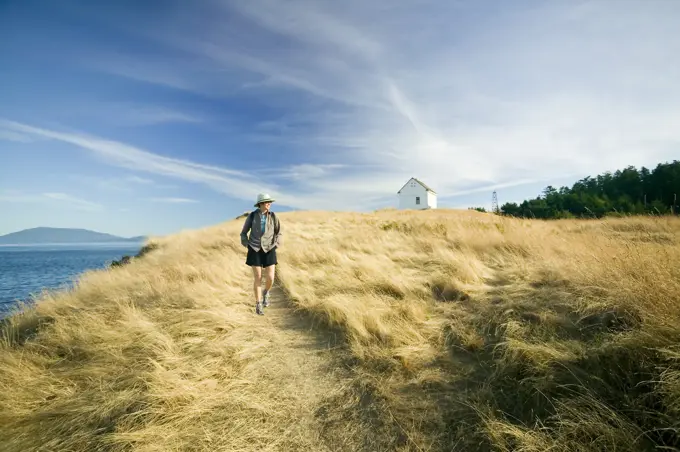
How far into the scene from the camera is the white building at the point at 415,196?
53.4m

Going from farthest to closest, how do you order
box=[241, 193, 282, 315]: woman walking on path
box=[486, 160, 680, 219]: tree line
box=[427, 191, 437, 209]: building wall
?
box=[427, 191, 437, 209]: building wall, box=[486, 160, 680, 219]: tree line, box=[241, 193, 282, 315]: woman walking on path

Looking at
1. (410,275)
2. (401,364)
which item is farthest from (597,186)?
(401,364)

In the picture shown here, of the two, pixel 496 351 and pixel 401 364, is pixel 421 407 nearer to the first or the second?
pixel 401 364

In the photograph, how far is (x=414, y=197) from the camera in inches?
2142

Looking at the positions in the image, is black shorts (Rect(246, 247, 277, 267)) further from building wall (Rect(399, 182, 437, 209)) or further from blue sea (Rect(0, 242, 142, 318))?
building wall (Rect(399, 182, 437, 209))

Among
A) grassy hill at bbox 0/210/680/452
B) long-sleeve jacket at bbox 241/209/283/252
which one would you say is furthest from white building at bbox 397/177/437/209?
long-sleeve jacket at bbox 241/209/283/252

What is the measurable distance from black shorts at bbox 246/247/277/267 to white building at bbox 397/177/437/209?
160ft

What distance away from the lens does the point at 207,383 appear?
13.1 feet

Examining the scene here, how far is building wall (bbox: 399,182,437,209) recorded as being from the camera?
53.3 metres

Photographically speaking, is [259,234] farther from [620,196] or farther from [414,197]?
[620,196]

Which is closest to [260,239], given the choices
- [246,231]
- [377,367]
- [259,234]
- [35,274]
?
[259,234]

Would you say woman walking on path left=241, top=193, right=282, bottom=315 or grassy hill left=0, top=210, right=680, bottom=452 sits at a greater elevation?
woman walking on path left=241, top=193, right=282, bottom=315

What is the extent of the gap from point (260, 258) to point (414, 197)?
49970 mm

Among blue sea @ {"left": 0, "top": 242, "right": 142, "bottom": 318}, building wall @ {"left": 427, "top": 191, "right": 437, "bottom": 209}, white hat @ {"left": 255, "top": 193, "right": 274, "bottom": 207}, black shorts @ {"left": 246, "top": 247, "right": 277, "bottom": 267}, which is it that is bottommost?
blue sea @ {"left": 0, "top": 242, "right": 142, "bottom": 318}
